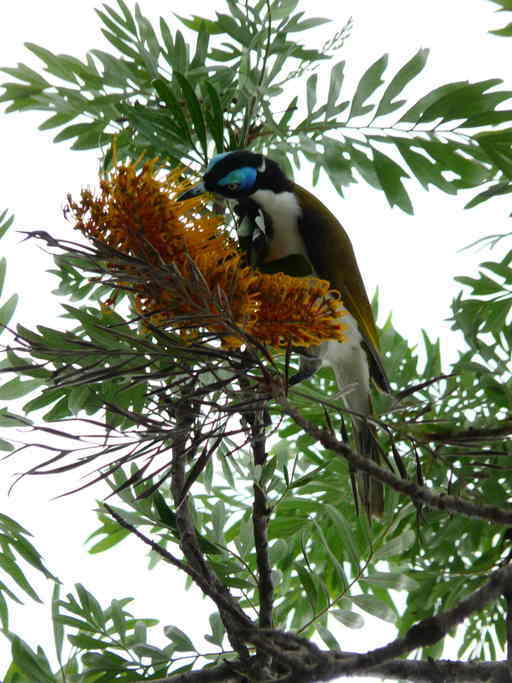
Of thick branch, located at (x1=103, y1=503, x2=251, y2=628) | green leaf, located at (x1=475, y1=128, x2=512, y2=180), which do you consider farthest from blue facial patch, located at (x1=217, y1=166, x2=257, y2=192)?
thick branch, located at (x1=103, y1=503, x2=251, y2=628)

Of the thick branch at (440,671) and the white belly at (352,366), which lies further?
the white belly at (352,366)

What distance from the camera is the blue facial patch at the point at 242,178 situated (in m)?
0.80

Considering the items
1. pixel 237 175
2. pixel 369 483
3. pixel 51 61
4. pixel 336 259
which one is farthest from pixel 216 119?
pixel 369 483

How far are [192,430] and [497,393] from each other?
0.51 meters

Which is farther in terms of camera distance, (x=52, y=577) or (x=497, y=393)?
(x=497, y=393)

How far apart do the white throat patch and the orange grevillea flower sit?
0.27 metres

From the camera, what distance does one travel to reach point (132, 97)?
0.97 metres

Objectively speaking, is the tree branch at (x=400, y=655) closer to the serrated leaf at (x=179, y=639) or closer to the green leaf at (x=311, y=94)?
the serrated leaf at (x=179, y=639)

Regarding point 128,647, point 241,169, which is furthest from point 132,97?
point 128,647

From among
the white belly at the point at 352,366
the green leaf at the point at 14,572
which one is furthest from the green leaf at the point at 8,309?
the white belly at the point at 352,366

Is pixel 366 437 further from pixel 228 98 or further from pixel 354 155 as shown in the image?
pixel 228 98

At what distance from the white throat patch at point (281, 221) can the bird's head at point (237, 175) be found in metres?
0.01

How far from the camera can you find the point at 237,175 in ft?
2.67

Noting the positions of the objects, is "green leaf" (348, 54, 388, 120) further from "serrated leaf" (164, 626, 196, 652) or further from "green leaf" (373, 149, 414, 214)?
"serrated leaf" (164, 626, 196, 652)
